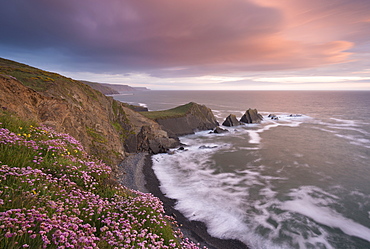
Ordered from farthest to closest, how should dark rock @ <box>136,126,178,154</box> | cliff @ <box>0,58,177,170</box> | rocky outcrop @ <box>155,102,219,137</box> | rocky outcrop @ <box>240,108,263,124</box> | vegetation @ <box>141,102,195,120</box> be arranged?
rocky outcrop @ <box>240,108,263,124</box> → vegetation @ <box>141,102,195,120</box> → rocky outcrop @ <box>155,102,219,137</box> → dark rock @ <box>136,126,178,154</box> → cliff @ <box>0,58,177,170</box>

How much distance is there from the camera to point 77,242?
12.9 feet

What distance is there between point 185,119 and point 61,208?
150 ft

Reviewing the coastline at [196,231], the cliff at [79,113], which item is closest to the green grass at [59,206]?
the coastline at [196,231]

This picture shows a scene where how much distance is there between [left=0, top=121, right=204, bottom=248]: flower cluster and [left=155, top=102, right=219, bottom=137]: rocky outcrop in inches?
1316

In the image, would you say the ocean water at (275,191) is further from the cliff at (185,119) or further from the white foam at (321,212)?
the cliff at (185,119)

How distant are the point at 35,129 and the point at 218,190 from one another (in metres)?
16.7

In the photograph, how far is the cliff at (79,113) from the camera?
1670 centimetres

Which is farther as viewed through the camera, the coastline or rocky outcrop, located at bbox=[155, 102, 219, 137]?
rocky outcrop, located at bbox=[155, 102, 219, 137]

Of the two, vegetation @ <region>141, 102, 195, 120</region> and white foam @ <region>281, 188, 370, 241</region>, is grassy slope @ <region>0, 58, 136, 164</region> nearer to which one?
vegetation @ <region>141, 102, 195, 120</region>

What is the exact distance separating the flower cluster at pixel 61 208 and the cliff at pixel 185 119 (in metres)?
33.4

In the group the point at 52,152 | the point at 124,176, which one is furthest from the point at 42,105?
the point at 52,152

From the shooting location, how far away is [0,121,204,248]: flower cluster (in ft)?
12.3

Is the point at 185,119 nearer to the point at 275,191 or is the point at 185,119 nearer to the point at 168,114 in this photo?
the point at 168,114

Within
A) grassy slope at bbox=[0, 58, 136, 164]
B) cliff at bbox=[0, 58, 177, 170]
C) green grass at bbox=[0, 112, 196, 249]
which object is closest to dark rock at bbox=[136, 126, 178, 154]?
cliff at bbox=[0, 58, 177, 170]
